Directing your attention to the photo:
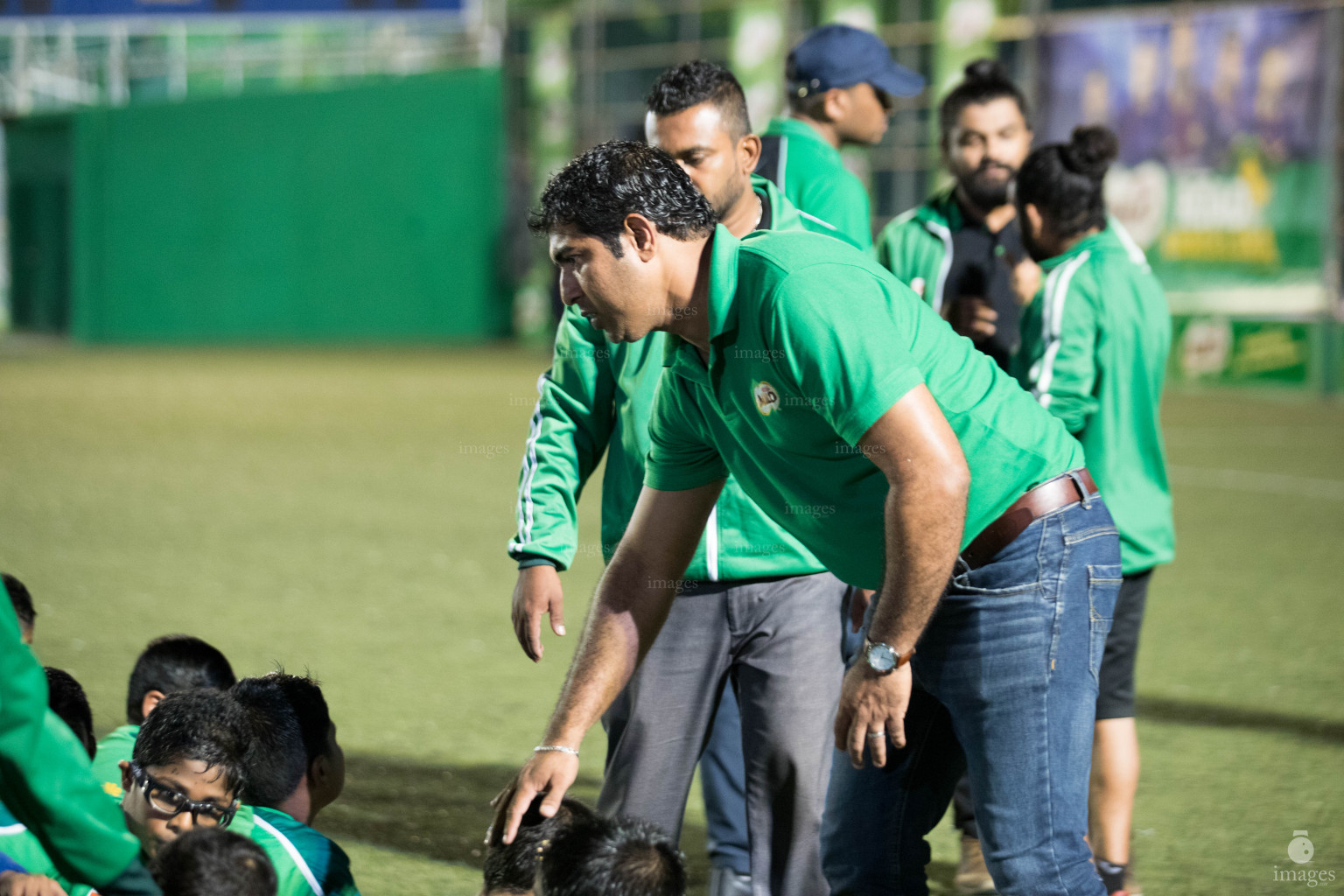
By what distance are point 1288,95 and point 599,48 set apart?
13.1 meters

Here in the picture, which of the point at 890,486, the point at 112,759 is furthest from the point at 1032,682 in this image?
the point at 112,759

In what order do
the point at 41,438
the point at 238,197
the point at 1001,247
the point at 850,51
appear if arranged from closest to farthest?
the point at 850,51 < the point at 1001,247 < the point at 41,438 < the point at 238,197

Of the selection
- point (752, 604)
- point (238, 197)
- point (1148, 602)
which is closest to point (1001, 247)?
point (752, 604)

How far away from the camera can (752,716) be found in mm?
3166

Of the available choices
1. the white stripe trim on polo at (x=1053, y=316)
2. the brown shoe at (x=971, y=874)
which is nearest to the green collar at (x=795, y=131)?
the white stripe trim on polo at (x=1053, y=316)

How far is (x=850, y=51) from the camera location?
4.04 meters

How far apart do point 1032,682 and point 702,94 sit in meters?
1.60

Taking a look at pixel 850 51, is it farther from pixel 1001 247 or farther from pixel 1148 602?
pixel 1148 602

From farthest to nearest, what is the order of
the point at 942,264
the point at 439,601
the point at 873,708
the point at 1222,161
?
the point at 1222,161
the point at 439,601
the point at 942,264
the point at 873,708

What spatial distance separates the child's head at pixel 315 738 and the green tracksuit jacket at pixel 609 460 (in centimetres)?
52

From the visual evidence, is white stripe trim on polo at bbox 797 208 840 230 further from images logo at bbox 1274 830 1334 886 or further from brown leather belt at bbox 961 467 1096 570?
images logo at bbox 1274 830 1334 886

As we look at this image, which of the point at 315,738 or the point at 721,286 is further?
the point at 315,738

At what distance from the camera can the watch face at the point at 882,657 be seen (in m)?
2.25

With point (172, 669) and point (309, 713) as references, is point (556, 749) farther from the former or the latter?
point (172, 669)
